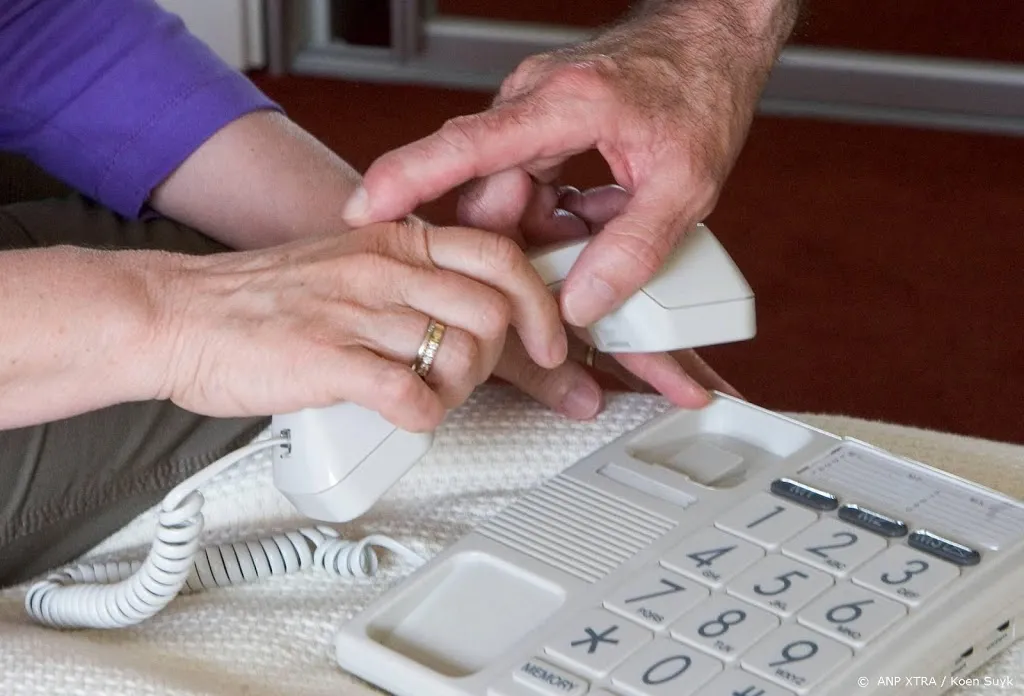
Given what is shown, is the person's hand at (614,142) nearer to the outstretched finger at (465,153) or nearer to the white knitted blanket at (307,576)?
the outstretched finger at (465,153)

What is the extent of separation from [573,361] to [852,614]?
33 centimetres

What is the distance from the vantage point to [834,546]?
66cm

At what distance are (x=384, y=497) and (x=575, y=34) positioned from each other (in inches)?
80.6

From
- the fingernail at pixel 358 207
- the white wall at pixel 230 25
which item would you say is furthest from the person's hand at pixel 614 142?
the white wall at pixel 230 25

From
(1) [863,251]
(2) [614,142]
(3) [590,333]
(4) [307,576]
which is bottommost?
(1) [863,251]

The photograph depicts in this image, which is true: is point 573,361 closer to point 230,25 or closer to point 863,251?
point 863,251

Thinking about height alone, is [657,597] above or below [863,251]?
above

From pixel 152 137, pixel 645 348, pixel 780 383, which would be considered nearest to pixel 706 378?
pixel 645 348

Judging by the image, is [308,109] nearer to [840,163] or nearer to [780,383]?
[840,163]

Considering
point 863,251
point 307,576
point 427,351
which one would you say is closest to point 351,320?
point 427,351

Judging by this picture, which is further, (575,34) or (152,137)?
(575,34)

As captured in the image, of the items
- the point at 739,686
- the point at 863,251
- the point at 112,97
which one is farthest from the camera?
the point at 863,251

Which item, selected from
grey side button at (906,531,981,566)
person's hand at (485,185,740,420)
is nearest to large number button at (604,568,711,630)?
grey side button at (906,531,981,566)

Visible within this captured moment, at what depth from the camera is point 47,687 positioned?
589mm
